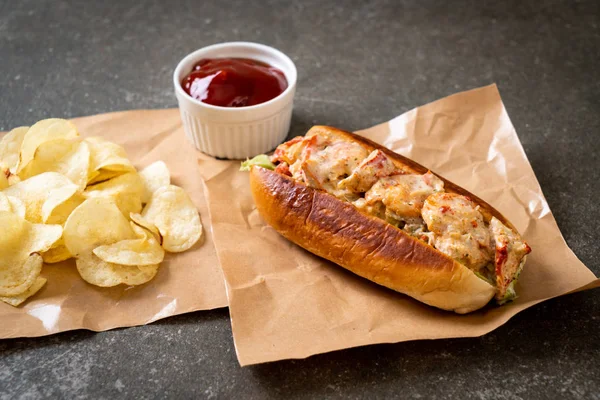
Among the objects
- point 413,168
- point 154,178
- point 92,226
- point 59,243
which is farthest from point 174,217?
point 413,168

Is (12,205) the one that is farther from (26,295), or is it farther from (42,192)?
(26,295)

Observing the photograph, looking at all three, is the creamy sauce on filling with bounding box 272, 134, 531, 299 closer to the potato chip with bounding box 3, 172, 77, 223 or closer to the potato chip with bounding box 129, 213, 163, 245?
the potato chip with bounding box 129, 213, 163, 245

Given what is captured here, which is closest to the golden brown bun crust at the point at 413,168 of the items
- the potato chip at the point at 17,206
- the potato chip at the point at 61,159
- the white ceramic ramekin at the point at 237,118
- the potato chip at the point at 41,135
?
the white ceramic ramekin at the point at 237,118

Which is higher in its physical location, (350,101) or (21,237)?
(21,237)

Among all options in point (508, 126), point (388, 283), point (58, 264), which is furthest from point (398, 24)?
point (58, 264)

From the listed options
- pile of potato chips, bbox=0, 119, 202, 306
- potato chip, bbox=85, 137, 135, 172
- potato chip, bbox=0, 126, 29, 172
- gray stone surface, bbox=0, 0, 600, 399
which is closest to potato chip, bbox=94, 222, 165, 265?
pile of potato chips, bbox=0, 119, 202, 306

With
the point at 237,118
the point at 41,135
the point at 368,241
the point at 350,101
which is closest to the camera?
the point at 368,241

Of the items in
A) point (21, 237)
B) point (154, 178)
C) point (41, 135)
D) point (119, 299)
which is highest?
point (41, 135)
